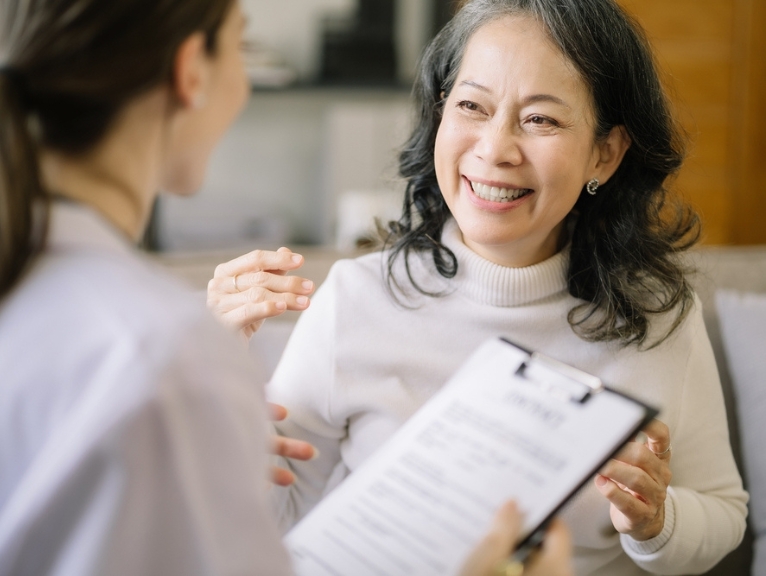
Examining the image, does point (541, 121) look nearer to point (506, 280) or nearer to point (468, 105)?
point (468, 105)

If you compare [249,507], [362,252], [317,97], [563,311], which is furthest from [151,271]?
[317,97]

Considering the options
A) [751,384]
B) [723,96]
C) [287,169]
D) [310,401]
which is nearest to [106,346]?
[310,401]

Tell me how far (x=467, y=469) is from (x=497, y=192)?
20.6 inches

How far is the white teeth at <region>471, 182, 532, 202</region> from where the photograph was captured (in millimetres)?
1269

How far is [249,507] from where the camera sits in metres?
0.68

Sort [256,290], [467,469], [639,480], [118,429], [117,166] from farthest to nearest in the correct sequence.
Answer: [256,290], [639,480], [467,469], [117,166], [118,429]

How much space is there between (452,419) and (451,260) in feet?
1.56

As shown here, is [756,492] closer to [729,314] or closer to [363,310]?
[729,314]

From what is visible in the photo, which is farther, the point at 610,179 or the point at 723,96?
the point at 723,96

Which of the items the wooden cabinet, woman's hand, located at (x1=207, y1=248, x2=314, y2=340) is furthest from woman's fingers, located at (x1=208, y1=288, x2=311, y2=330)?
the wooden cabinet

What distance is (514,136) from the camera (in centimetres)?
125

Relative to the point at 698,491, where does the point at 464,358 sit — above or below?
above

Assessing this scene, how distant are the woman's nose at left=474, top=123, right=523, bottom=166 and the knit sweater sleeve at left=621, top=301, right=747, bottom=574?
→ 43 cm

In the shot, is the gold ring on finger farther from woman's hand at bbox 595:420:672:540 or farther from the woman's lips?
the woman's lips
